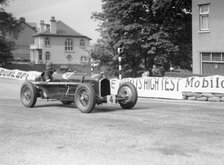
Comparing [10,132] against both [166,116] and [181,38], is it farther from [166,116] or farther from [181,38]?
[181,38]

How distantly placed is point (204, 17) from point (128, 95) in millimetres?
18931

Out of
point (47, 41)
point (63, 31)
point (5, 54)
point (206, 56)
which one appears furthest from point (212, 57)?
point (63, 31)

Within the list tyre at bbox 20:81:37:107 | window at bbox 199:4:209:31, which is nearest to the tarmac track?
tyre at bbox 20:81:37:107

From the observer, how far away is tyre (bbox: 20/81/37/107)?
14.1 metres

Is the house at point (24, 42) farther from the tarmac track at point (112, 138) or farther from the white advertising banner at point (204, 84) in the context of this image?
the tarmac track at point (112, 138)

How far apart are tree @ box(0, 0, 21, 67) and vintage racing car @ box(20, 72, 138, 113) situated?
4294cm

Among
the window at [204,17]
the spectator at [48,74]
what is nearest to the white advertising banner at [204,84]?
the spectator at [48,74]

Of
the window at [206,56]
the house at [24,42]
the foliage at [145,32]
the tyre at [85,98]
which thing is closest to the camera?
the tyre at [85,98]

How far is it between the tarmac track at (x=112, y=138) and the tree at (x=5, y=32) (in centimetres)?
4585

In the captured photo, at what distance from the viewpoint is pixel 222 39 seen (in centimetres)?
2936

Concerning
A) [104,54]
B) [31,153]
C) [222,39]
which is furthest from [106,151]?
[104,54]

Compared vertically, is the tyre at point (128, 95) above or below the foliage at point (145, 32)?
below

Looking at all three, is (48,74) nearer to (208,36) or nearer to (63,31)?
(208,36)

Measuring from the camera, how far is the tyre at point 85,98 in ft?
40.2
